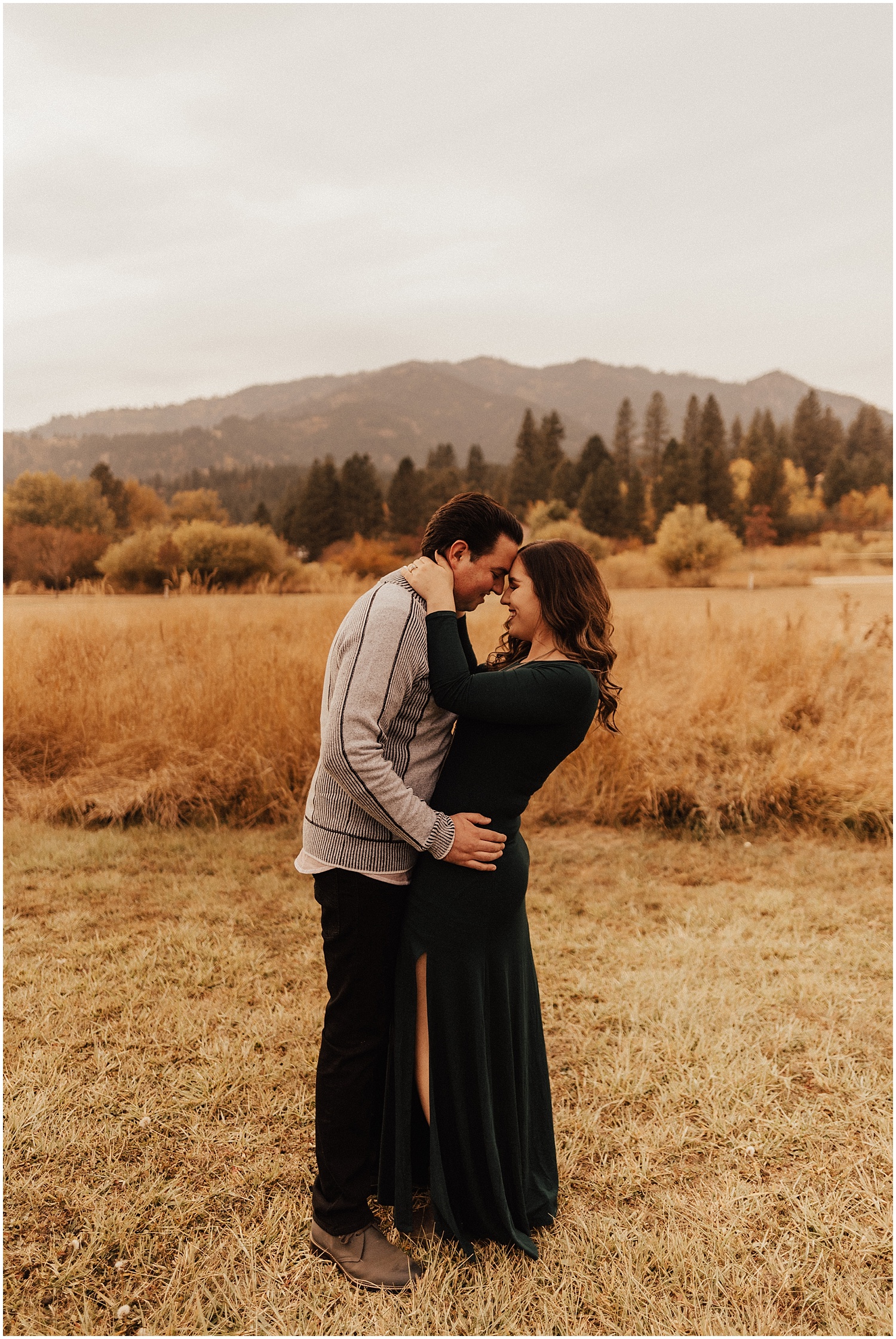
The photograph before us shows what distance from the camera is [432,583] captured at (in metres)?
1.94

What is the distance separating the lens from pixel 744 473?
196 ft

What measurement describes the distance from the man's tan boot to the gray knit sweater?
1083 millimetres

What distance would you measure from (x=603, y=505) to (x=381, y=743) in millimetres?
46879

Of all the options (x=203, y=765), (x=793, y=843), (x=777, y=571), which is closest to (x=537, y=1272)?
(x=793, y=843)

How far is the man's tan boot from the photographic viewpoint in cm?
208

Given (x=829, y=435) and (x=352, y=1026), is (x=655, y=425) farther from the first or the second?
(x=352, y=1026)

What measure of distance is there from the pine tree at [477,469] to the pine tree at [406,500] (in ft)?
34.0

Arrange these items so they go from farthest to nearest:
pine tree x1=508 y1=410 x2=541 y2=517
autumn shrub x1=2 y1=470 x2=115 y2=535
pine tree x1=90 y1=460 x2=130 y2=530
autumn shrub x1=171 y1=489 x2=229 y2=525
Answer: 1. pine tree x1=508 y1=410 x2=541 y2=517
2. autumn shrub x1=171 y1=489 x2=229 y2=525
3. pine tree x1=90 y1=460 x2=130 y2=530
4. autumn shrub x1=2 y1=470 x2=115 y2=535

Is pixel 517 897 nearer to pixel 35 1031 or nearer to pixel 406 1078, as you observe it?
pixel 406 1078

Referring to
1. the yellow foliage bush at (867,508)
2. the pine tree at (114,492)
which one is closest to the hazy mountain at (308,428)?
the pine tree at (114,492)

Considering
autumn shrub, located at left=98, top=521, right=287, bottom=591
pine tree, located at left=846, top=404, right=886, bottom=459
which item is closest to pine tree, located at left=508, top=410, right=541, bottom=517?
autumn shrub, located at left=98, top=521, right=287, bottom=591

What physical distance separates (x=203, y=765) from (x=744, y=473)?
61.3 metres

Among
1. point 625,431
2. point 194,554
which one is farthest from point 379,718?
point 625,431

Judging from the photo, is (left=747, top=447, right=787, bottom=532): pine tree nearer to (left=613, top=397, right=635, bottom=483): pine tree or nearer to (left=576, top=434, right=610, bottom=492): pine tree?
(left=576, top=434, right=610, bottom=492): pine tree
